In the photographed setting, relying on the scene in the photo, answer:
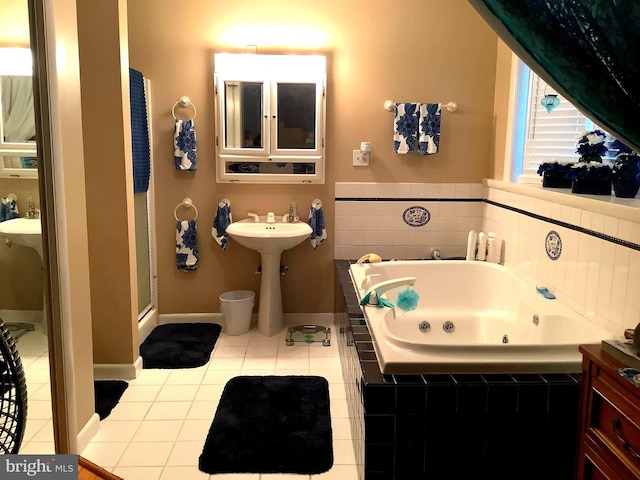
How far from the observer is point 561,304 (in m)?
2.79

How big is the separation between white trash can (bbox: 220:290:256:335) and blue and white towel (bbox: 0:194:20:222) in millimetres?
2040

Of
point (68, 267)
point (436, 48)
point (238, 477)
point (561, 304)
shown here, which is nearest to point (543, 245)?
point (561, 304)

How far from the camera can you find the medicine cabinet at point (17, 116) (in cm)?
179

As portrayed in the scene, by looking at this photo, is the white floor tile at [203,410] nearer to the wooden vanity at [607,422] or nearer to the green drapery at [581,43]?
the wooden vanity at [607,422]

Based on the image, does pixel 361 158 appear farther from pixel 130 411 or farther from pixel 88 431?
pixel 88 431

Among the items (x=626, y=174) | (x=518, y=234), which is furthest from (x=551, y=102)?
(x=518, y=234)

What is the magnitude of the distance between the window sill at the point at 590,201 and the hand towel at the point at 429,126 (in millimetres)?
670

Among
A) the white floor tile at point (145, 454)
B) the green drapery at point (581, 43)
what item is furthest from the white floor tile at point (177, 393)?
the green drapery at point (581, 43)

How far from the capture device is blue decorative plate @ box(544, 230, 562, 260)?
113 inches

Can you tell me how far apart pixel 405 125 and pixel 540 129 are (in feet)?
2.96

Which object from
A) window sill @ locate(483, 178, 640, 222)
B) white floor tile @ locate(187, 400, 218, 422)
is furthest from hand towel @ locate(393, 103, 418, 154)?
white floor tile @ locate(187, 400, 218, 422)

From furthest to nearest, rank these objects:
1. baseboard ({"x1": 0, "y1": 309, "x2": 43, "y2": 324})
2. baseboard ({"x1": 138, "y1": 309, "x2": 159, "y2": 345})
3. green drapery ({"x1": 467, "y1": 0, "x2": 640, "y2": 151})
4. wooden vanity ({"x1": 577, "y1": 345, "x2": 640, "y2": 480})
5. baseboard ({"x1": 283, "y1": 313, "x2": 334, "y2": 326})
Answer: baseboard ({"x1": 283, "y1": 313, "x2": 334, "y2": 326})
baseboard ({"x1": 138, "y1": 309, "x2": 159, "y2": 345})
baseboard ({"x1": 0, "y1": 309, "x2": 43, "y2": 324})
wooden vanity ({"x1": 577, "y1": 345, "x2": 640, "y2": 480})
green drapery ({"x1": 467, "y1": 0, "x2": 640, "y2": 151})

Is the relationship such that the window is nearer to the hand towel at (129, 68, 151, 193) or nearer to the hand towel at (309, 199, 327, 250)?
the hand towel at (309, 199, 327, 250)

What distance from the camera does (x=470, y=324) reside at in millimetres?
3512
